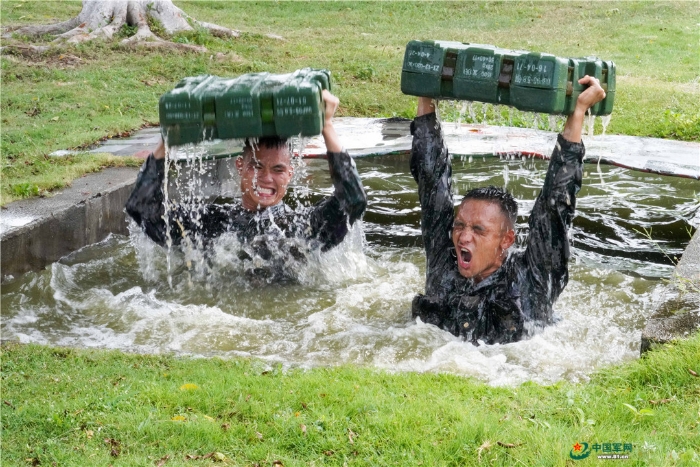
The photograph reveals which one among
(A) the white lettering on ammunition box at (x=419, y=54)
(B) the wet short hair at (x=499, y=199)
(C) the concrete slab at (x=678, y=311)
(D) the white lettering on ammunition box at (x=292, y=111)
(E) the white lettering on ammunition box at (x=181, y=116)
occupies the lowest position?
(C) the concrete slab at (x=678, y=311)

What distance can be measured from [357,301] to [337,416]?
262 cm

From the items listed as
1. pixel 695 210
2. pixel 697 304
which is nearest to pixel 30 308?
pixel 697 304

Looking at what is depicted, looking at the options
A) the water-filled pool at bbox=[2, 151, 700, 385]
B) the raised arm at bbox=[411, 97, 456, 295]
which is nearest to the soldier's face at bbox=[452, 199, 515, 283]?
the raised arm at bbox=[411, 97, 456, 295]

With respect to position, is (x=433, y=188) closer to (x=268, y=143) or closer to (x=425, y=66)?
(x=425, y=66)

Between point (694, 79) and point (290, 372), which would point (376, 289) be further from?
point (694, 79)

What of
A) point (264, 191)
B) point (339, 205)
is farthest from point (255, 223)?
point (339, 205)

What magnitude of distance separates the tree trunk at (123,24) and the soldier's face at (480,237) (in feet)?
35.8

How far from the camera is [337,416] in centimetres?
411

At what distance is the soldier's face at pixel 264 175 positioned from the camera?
21.9 feet

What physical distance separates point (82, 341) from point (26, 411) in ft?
5.11

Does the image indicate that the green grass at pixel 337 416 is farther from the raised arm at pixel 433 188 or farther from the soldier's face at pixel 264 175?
the soldier's face at pixel 264 175

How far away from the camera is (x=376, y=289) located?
6984mm

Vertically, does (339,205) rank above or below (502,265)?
above

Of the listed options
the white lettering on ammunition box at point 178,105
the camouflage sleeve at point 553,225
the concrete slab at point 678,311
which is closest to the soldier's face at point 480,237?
the camouflage sleeve at point 553,225
